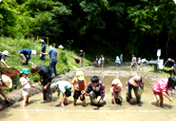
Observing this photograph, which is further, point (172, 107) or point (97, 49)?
point (97, 49)

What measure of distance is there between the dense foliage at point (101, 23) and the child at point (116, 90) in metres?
11.1

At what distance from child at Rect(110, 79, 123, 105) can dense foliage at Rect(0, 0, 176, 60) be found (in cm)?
1111

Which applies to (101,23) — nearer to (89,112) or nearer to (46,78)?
(46,78)

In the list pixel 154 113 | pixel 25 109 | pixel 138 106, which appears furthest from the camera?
pixel 138 106

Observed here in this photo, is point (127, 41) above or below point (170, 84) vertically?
above

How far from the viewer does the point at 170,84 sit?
170 inches

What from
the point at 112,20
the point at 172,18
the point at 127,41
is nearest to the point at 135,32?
the point at 127,41

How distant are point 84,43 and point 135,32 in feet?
27.8

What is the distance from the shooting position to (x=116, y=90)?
4.84 meters

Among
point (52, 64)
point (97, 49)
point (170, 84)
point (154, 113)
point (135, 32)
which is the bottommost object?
point (154, 113)

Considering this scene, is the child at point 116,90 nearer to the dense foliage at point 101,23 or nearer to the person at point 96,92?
the person at point 96,92

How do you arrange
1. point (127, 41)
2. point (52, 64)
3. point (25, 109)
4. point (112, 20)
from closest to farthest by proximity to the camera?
point (25, 109) → point (52, 64) → point (112, 20) → point (127, 41)

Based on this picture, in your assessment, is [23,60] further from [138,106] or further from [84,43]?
[84,43]

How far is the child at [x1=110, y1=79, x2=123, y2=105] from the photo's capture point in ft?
15.4
